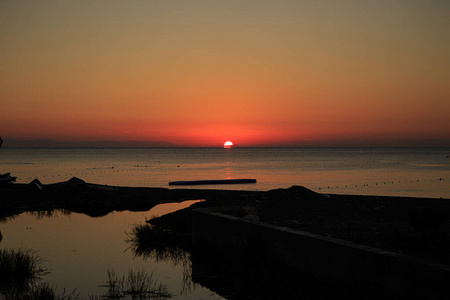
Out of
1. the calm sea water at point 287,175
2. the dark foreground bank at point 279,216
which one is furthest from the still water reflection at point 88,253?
the calm sea water at point 287,175

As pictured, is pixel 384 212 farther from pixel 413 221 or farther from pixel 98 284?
pixel 98 284

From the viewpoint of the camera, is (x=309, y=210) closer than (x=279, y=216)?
No

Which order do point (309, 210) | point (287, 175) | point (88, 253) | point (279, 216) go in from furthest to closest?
point (287, 175) < point (309, 210) < point (279, 216) < point (88, 253)

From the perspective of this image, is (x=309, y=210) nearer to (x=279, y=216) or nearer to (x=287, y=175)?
(x=279, y=216)

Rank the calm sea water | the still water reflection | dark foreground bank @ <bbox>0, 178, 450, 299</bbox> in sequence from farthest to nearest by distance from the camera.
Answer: the calm sea water
the still water reflection
dark foreground bank @ <bbox>0, 178, 450, 299</bbox>

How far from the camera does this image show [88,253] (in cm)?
1262

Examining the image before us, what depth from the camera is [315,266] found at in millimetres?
8453

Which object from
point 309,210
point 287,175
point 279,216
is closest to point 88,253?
point 279,216

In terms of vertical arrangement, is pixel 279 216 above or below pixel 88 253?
above


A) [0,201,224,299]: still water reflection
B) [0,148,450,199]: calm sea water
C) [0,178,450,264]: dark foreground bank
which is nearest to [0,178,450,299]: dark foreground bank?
[0,178,450,264]: dark foreground bank

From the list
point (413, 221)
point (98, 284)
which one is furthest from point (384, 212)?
point (98, 284)

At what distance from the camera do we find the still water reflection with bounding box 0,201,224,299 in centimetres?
973

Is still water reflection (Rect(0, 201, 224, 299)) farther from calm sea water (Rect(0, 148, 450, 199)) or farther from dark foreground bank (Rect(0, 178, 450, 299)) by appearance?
calm sea water (Rect(0, 148, 450, 199))

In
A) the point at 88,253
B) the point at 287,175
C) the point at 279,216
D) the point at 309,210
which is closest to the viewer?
the point at 88,253
